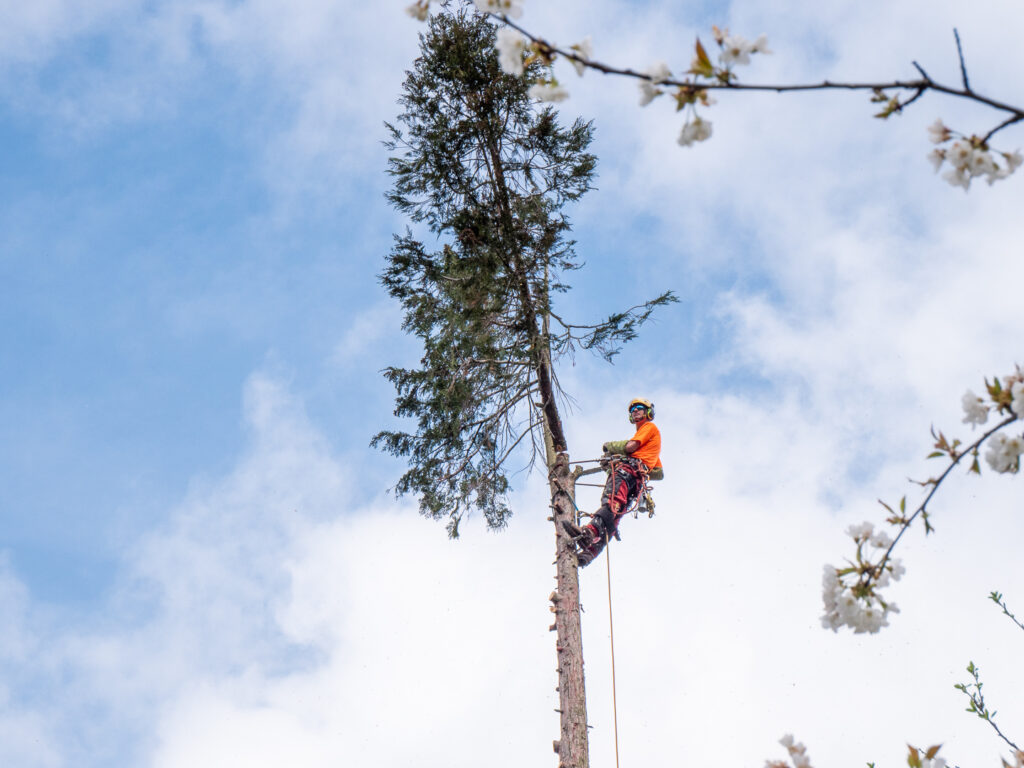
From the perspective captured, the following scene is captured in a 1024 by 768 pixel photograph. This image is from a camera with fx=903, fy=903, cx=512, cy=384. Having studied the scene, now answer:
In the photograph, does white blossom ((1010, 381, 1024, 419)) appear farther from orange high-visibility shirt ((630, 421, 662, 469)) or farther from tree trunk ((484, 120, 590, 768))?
orange high-visibility shirt ((630, 421, 662, 469))

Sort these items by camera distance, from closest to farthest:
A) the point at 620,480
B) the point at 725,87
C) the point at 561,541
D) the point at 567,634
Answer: the point at 725,87 < the point at 567,634 < the point at 561,541 < the point at 620,480

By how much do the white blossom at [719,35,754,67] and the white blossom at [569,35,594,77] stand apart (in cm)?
27

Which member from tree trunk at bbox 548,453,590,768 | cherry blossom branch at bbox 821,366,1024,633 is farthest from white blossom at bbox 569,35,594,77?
tree trunk at bbox 548,453,590,768

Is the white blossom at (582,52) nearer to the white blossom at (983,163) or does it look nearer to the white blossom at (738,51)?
the white blossom at (738,51)

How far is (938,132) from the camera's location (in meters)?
2.02

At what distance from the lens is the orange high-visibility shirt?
7512 mm

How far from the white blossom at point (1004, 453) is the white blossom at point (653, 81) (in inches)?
45.0

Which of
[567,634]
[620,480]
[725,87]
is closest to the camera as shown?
[725,87]

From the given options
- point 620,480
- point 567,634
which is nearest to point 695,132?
point 567,634

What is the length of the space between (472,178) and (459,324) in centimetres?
148

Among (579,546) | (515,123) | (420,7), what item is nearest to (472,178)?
(515,123)

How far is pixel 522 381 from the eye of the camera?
7.86 metres

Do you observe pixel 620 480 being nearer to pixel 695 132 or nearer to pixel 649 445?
pixel 649 445

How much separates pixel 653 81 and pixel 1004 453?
120 cm
